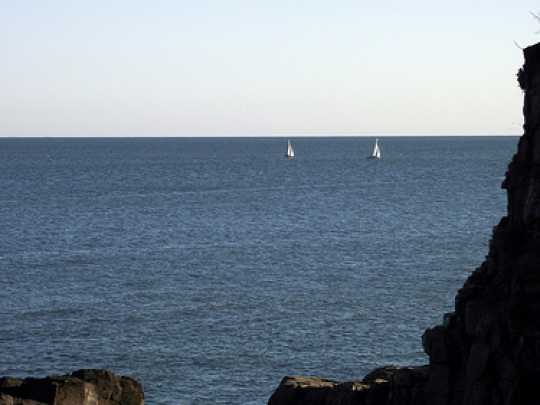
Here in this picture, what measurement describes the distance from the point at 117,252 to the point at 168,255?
20.0ft

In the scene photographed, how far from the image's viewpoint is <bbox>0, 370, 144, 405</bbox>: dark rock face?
4028cm

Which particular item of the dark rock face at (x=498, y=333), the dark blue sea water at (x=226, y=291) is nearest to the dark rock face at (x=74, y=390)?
the dark rock face at (x=498, y=333)

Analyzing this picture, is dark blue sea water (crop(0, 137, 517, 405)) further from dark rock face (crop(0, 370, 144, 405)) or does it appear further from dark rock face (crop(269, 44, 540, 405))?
dark rock face (crop(269, 44, 540, 405))

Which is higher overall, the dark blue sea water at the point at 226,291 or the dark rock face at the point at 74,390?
the dark rock face at the point at 74,390

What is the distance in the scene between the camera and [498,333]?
3638 centimetres

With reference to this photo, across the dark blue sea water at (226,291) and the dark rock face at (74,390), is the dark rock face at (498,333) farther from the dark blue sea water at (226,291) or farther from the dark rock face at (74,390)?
the dark blue sea water at (226,291)

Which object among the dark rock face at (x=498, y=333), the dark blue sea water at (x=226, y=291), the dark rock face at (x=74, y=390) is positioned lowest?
the dark blue sea water at (x=226, y=291)

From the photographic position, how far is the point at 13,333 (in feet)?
228

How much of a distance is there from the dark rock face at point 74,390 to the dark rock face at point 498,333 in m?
5.83

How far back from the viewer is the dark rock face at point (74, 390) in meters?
40.3

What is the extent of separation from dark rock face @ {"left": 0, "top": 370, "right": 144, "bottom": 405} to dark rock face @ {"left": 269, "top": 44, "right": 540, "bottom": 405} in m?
5.83

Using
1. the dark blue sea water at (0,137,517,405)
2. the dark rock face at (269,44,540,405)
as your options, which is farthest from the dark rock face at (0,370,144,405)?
the dark blue sea water at (0,137,517,405)

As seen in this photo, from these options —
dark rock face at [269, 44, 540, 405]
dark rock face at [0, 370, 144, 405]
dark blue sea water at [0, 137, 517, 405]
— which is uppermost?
dark rock face at [269, 44, 540, 405]

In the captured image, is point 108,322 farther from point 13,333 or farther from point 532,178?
point 532,178
